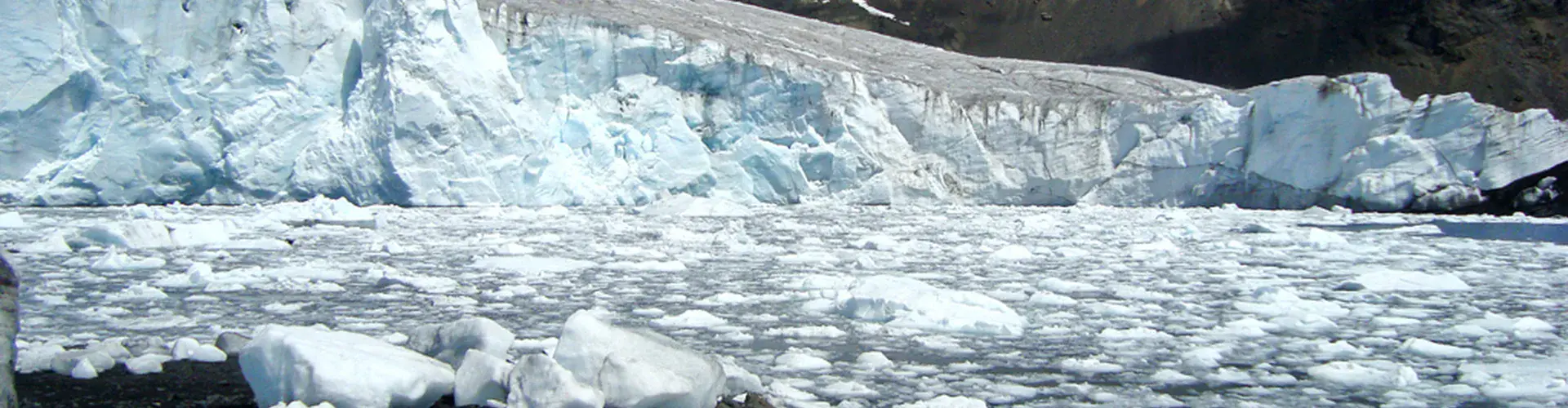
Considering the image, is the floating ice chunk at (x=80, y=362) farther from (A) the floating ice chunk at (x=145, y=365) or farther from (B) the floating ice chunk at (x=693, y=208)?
(B) the floating ice chunk at (x=693, y=208)

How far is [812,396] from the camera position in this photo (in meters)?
2.83

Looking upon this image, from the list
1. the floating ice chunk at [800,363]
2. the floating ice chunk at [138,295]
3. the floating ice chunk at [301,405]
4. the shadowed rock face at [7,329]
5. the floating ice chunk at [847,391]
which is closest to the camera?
the shadowed rock face at [7,329]

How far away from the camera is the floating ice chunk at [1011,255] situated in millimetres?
6809

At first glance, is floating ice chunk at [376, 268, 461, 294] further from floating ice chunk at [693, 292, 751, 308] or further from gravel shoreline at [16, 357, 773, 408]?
gravel shoreline at [16, 357, 773, 408]

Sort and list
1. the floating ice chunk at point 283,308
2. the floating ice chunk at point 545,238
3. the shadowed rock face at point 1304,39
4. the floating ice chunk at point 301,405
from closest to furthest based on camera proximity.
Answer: the floating ice chunk at point 301,405, the floating ice chunk at point 283,308, the floating ice chunk at point 545,238, the shadowed rock face at point 1304,39

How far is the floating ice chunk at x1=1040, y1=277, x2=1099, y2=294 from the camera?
17.0 ft

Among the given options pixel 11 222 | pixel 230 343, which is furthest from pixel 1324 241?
pixel 11 222

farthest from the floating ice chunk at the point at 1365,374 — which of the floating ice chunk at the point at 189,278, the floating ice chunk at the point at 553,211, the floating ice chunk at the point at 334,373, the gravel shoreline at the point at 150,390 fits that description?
the floating ice chunk at the point at 553,211

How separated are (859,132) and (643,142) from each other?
2.87 meters

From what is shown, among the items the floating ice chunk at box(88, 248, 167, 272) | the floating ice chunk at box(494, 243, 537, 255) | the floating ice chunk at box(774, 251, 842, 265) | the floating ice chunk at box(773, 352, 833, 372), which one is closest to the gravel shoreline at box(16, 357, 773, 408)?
the floating ice chunk at box(773, 352, 833, 372)

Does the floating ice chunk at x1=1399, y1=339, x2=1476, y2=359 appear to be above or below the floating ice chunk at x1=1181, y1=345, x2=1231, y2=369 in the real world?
above

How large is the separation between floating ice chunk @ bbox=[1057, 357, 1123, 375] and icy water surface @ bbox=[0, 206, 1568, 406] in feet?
0.04

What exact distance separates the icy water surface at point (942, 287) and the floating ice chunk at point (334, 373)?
80 centimetres

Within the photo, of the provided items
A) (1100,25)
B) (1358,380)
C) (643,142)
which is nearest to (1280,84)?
(643,142)
